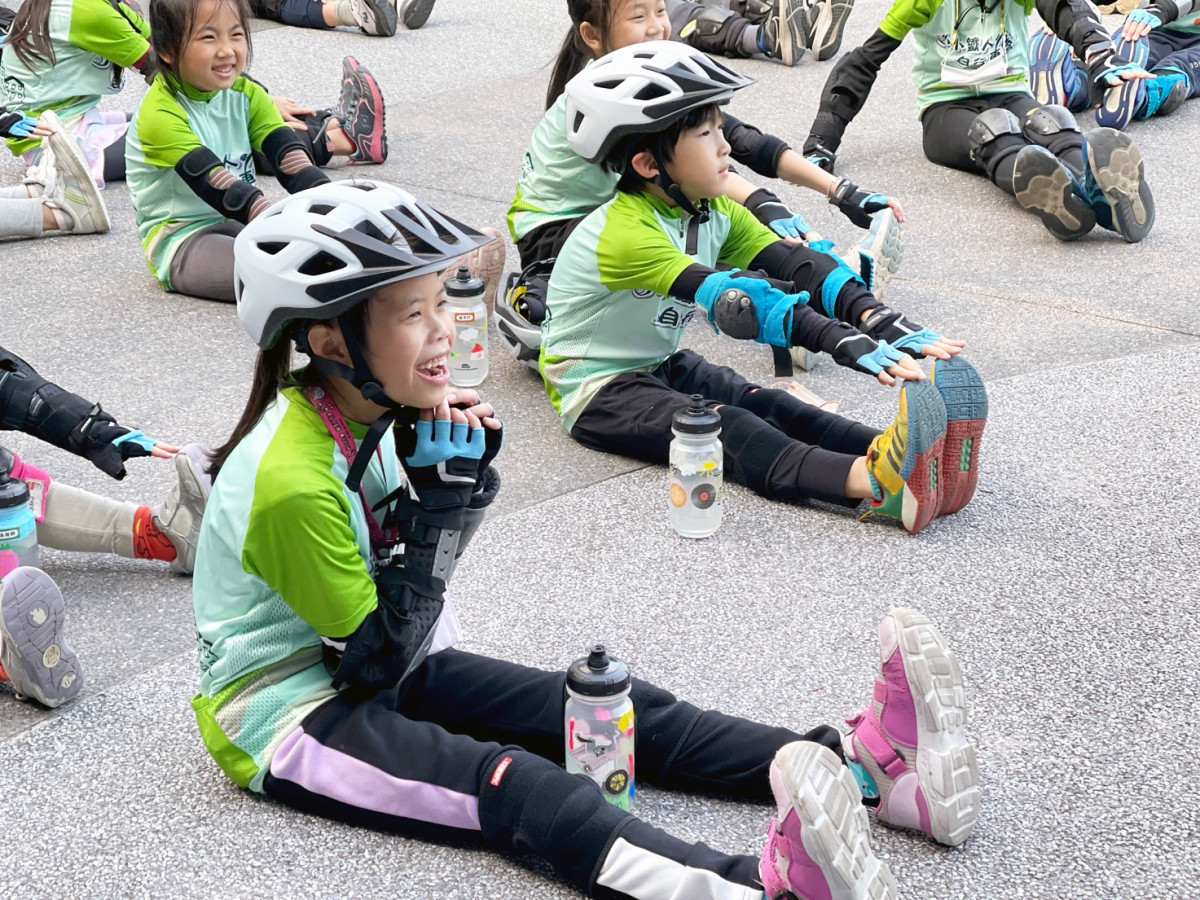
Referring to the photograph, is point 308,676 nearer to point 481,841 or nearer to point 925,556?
point 481,841

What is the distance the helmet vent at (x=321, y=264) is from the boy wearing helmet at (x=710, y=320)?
1.51 meters

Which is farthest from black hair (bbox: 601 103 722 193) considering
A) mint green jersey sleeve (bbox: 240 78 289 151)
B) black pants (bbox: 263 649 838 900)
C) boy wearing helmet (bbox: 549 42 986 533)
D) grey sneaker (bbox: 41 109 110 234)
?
grey sneaker (bbox: 41 109 110 234)

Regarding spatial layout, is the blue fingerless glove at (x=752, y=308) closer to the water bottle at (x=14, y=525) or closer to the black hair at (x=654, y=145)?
the black hair at (x=654, y=145)

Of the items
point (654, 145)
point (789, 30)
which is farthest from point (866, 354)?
point (789, 30)

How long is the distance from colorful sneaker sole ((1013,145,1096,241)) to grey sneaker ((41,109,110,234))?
3826mm

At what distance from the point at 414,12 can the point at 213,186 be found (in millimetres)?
4938

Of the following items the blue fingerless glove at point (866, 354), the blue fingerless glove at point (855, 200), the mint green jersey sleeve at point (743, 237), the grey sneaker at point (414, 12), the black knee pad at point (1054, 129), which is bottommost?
the grey sneaker at point (414, 12)

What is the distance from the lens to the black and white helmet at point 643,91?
12.6ft

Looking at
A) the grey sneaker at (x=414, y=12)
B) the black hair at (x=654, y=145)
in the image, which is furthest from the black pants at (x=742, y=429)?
the grey sneaker at (x=414, y=12)

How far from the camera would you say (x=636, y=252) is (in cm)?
391

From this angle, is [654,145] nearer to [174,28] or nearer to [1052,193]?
[174,28]

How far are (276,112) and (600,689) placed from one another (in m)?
3.65

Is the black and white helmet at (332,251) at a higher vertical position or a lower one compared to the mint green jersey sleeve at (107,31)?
higher

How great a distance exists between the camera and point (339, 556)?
2.36m
